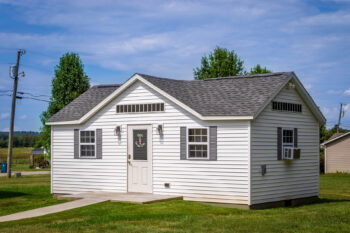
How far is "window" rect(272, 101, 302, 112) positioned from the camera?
18875mm

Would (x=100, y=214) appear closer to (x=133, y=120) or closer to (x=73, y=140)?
(x=133, y=120)

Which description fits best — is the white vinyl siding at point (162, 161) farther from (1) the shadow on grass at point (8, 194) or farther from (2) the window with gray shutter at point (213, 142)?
(1) the shadow on grass at point (8, 194)

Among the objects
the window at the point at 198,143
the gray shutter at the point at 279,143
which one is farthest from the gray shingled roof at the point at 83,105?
the gray shutter at the point at 279,143

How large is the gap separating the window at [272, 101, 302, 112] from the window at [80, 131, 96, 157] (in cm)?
721

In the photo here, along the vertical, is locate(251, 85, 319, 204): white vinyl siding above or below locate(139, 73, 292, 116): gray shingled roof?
below

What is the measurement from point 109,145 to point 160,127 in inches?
100

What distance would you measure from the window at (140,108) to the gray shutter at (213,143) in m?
2.21

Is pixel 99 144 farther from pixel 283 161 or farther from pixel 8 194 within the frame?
pixel 283 161

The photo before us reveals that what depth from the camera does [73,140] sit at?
21.3 meters

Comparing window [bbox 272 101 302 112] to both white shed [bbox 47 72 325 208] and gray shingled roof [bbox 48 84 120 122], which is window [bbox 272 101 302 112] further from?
gray shingled roof [bbox 48 84 120 122]

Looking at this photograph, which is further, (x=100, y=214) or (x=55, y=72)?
(x=55, y=72)

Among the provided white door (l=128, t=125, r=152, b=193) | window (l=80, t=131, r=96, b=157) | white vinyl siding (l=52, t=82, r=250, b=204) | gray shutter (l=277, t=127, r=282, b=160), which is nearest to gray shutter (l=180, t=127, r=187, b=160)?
white vinyl siding (l=52, t=82, r=250, b=204)

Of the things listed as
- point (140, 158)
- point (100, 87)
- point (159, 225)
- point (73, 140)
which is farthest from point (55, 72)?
point (159, 225)

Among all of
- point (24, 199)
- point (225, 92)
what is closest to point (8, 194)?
point (24, 199)
